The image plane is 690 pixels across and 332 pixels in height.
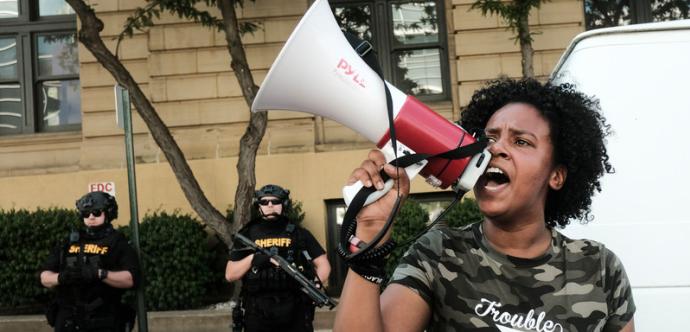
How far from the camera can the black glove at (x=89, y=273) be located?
20.0 feet

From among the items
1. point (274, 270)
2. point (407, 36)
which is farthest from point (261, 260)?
point (407, 36)

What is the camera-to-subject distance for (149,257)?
9922 mm

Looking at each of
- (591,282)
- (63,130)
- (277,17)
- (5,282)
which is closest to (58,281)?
(5,282)

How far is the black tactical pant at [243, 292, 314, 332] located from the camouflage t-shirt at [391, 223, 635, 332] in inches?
155

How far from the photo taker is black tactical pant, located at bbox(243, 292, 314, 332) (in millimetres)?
6045

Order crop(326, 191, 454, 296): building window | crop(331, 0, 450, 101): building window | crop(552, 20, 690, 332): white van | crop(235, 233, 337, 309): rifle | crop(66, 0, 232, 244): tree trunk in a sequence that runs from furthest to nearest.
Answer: crop(331, 0, 450, 101): building window → crop(326, 191, 454, 296): building window → crop(66, 0, 232, 244): tree trunk → crop(235, 233, 337, 309): rifle → crop(552, 20, 690, 332): white van

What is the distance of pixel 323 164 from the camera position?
11.3 meters

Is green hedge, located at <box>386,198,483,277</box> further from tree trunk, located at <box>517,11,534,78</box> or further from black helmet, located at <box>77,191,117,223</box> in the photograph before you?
black helmet, located at <box>77,191,117,223</box>

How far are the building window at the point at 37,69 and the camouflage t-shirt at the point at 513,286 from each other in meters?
11.4

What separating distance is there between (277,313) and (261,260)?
1.34 ft

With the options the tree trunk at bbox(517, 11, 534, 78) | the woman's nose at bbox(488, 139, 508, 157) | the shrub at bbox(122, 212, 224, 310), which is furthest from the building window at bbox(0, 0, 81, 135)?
the woman's nose at bbox(488, 139, 508, 157)

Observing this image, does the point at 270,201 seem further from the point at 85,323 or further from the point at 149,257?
the point at 149,257

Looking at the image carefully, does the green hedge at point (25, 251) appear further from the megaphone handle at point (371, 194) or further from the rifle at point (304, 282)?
the megaphone handle at point (371, 194)

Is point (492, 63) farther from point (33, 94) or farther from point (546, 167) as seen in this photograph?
point (546, 167)
